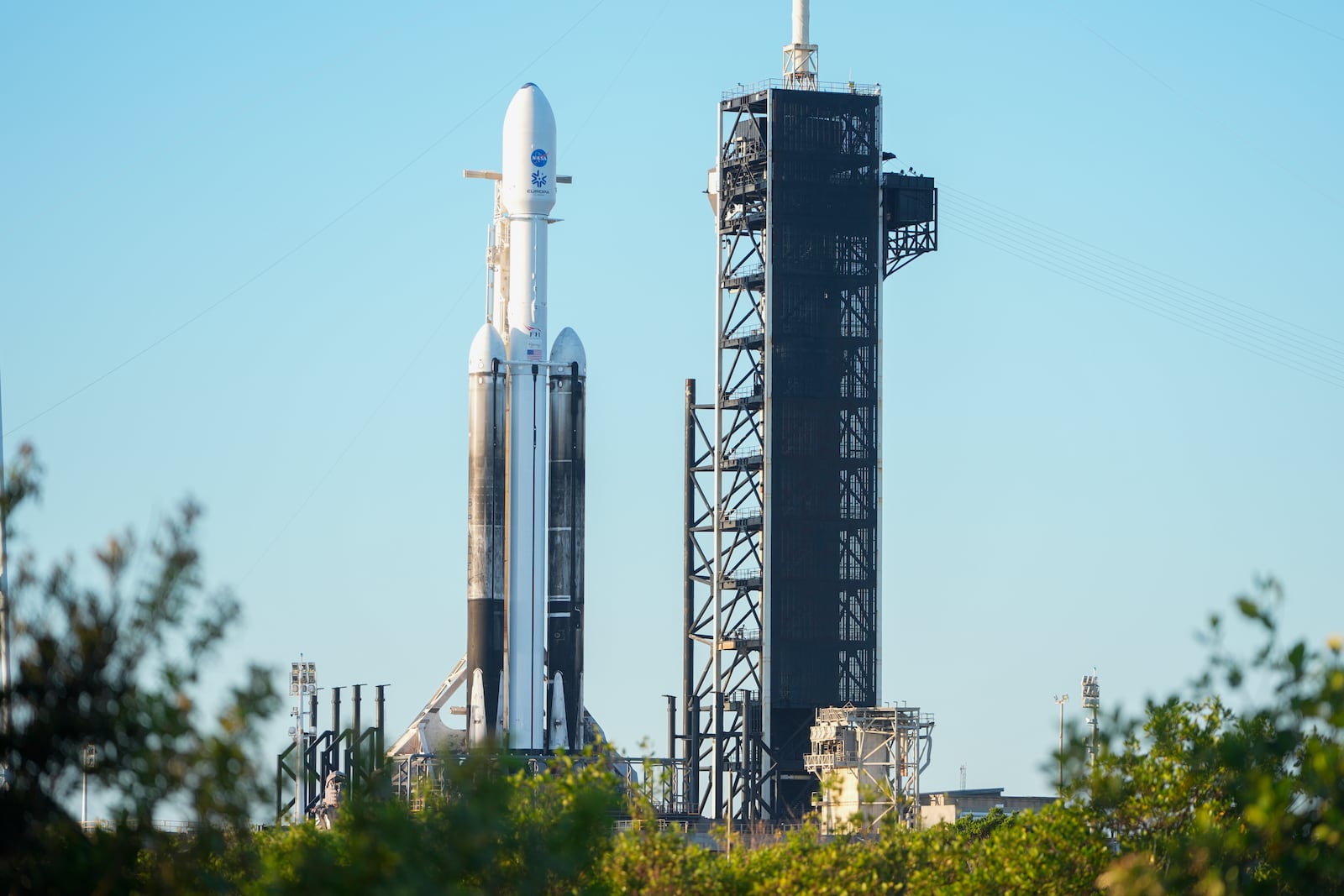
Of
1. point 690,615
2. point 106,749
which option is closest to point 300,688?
point 690,615

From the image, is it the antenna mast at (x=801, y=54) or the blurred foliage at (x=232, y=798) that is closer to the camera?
the blurred foliage at (x=232, y=798)

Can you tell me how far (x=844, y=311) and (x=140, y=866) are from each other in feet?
199

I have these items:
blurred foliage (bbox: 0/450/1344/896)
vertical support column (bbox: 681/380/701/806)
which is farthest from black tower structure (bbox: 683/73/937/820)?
blurred foliage (bbox: 0/450/1344/896)

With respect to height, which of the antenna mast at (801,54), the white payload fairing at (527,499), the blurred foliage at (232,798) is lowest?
the blurred foliage at (232,798)

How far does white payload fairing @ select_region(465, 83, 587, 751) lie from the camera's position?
7669cm

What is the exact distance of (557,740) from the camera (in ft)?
254

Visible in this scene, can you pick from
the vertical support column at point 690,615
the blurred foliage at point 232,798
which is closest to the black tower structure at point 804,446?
the vertical support column at point 690,615

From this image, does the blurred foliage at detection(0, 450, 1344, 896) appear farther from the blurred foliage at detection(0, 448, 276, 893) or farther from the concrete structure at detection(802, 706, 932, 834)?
the concrete structure at detection(802, 706, 932, 834)

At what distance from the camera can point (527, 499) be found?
7675cm

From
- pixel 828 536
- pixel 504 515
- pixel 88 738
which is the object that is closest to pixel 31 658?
pixel 88 738

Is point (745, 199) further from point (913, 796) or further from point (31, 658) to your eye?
point (31, 658)

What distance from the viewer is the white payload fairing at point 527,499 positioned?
3019 inches

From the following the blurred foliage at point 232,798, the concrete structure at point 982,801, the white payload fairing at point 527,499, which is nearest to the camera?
the blurred foliage at point 232,798

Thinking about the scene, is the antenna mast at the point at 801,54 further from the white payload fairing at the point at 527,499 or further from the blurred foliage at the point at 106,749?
the blurred foliage at the point at 106,749
